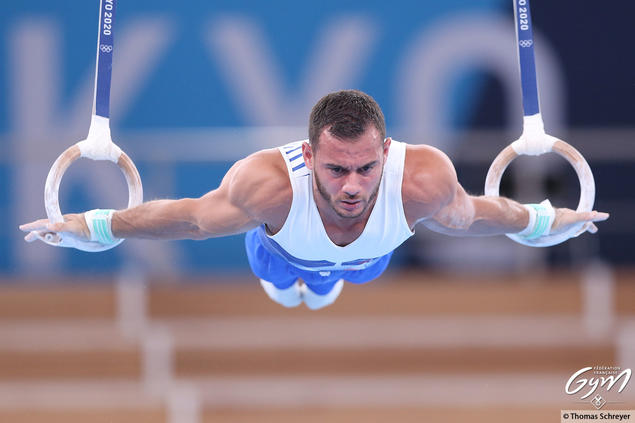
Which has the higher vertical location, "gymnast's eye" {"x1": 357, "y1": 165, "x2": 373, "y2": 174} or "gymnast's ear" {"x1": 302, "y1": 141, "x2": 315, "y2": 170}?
"gymnast's ear" {"x1": 302, "y1": 141, "x2": 315, "y2": 170}

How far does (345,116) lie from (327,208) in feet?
1.30

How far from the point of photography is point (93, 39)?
23.3 ft

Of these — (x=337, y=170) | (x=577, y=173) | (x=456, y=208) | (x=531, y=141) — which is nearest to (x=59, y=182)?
(x=337, y=170)

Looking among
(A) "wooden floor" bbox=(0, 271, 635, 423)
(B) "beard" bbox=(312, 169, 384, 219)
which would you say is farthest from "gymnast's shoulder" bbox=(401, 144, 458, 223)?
(A) "wooden floor" bbox=(0, 271, 635, 423)

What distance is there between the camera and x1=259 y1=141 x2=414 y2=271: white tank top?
330 centimetres

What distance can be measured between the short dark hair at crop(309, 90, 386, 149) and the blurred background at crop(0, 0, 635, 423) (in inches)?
115

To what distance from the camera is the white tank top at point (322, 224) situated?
3.30 metres

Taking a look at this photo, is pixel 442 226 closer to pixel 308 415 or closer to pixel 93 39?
pixel 308 415

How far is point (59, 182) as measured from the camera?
10.9 feet

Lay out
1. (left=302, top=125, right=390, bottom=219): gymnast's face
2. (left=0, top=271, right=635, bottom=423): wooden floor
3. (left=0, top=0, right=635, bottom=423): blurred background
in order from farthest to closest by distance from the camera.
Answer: (left=0, top=0, right=635, bottom=423): blurred background < (left=0, top=271, right=635, bottom=423): wooden floor < (left=302, top=125, right=390, bottom=219): gymnast's face

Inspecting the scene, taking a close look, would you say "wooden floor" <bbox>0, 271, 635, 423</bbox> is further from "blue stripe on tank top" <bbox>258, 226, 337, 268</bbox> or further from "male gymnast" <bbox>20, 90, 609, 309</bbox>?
"male gymnast" <bbox>20, 90, 609, 309</bbox>

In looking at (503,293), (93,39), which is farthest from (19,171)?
(503,293)

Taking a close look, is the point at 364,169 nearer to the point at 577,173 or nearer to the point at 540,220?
the point at 540,220

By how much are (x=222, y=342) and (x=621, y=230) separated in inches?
123
